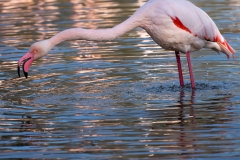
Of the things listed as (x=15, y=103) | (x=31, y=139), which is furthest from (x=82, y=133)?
(x=15, y=103)

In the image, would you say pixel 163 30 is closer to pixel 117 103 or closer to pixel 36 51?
pixel 117 103

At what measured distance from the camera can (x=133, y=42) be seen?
1329cm

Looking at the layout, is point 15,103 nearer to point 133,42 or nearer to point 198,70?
point 198,70

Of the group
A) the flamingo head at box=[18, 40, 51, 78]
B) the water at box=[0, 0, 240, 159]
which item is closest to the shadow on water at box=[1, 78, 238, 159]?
the water at box=[0, 0, 240, 159]

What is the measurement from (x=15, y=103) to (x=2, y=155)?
2.40 meters

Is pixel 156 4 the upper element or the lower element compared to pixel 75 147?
upper

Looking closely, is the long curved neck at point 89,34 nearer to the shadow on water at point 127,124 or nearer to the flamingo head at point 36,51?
the flamingo head at point 36,51

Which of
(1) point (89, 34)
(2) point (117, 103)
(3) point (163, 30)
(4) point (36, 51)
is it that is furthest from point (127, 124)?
(3) point (163, 30)

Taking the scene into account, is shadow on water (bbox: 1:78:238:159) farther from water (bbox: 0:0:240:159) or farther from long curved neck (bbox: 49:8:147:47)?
long curved neck (bbox: 49:8:147:47)

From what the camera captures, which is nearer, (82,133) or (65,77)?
(82,133)

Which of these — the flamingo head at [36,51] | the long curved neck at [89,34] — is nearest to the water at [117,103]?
the flamingo head at [36,51]

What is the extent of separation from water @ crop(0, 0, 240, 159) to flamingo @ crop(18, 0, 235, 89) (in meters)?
0.65

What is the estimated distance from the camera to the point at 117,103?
27.9 ft

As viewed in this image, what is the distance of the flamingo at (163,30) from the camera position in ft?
28.0
